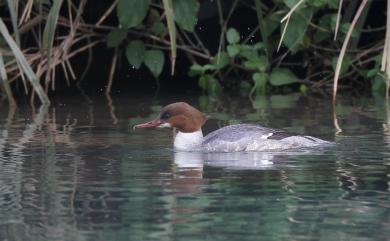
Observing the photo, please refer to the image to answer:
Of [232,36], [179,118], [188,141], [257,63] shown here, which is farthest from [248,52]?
[188,141]

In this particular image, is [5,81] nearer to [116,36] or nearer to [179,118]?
[116,36]

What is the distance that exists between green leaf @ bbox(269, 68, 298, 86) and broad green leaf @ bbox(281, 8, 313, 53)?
1094mm

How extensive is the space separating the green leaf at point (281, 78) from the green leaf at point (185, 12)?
1.64m

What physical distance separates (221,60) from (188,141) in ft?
12.6

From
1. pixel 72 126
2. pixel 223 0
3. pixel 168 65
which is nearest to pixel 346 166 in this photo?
pixel 72 126

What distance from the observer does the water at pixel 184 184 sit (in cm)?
642

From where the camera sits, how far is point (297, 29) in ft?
41.7

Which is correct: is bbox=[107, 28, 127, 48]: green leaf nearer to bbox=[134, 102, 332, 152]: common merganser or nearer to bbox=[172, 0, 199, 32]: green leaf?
bbox=[172, 0, 199, 32]: green leaf

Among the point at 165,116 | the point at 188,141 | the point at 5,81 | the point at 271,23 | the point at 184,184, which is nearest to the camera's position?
the point at 184,184

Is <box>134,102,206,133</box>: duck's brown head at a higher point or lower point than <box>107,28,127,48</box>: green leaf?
lower

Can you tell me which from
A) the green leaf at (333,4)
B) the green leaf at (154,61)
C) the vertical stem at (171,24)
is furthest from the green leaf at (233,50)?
the vertical stem at (171,24)

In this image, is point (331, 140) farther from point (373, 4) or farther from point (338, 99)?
point (373, 4)

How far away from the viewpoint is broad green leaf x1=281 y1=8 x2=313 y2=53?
12.7 meters

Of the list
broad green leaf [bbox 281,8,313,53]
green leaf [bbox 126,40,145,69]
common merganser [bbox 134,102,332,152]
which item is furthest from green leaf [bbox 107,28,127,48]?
common merganser [bbox 134,102,332,152]
